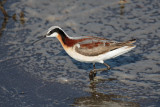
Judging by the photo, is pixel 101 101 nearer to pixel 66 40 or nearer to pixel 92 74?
pixel 92 74

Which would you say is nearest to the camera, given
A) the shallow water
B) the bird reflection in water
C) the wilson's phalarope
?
the bird reflection in water

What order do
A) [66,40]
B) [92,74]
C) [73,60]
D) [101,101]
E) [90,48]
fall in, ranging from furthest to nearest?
[73,60] < [92,74] < [66,40] < [90,48] < [101,101]

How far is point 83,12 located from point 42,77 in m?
5.41

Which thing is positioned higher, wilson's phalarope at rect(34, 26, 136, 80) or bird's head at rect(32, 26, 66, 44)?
bird's head at rect(32, 26, 66, 44)

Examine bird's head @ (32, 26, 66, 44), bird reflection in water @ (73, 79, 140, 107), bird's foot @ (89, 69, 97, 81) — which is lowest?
bird reflection in water @ (73, 79, 140, 107)

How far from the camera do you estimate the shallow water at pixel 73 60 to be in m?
8.97

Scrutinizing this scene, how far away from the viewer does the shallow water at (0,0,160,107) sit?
8.97 meters

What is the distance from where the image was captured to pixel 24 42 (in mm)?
12484

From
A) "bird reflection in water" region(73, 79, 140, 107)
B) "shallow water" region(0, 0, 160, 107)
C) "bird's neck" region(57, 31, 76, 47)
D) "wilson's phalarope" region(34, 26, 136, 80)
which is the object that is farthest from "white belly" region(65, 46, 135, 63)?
"bird reflection in water" region(73, 79, 140, 107)

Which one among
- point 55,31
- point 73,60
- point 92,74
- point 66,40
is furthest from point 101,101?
point 73,60

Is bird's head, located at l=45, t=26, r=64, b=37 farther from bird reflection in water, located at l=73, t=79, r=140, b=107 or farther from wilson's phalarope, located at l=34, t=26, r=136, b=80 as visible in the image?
bird reflection in water, located at l=73, t=79, r=140, b=107

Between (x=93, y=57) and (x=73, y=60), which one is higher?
(x=93, y=57)

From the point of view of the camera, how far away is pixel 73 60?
1131 centimetres

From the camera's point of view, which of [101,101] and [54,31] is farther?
[54,31]
